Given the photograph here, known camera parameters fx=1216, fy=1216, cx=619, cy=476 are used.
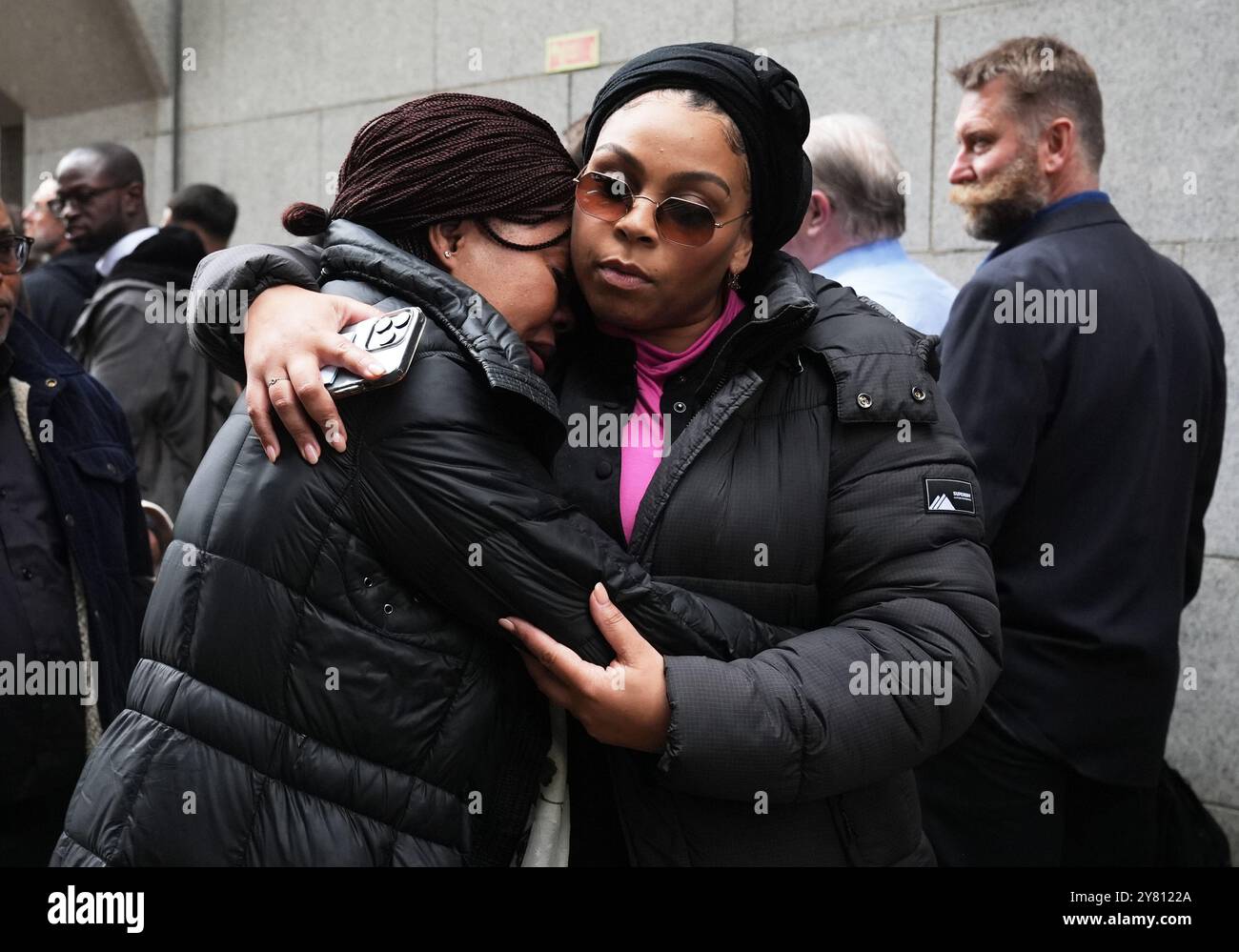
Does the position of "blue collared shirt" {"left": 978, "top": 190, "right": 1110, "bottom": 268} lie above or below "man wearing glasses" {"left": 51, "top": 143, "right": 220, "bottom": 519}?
above

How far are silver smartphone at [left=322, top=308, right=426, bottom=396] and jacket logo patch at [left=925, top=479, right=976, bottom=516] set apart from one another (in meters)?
0.78

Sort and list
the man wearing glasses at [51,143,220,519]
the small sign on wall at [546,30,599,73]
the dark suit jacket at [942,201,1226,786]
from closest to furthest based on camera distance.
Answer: the dark suit jacket at [942,201,1226,786] < the man wearing glasses at [51,143,220,519] < the small sign on wall at [546,30,599,73]

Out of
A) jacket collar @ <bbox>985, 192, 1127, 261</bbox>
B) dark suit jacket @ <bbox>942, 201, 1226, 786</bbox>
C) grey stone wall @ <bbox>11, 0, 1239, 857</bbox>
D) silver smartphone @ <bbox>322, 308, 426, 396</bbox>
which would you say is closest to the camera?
silver smartphone @ <bbox>322, 308, 426, 396</bbox>

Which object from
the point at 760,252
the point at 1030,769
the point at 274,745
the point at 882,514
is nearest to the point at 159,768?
the point at 274,745

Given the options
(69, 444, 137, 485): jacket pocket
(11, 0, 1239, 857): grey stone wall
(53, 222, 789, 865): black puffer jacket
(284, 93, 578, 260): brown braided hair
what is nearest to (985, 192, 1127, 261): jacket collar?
(11, 0, 1239, 857): grey stone wall

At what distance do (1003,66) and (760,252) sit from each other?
6.06 ft

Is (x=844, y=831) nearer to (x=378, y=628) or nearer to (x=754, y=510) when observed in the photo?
(x=754, y=510)

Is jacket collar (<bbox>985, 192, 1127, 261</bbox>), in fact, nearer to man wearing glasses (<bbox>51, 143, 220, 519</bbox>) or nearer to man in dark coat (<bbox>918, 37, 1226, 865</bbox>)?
man in dark coat (<bbox>918, 37, 1226, 865</bbox>)

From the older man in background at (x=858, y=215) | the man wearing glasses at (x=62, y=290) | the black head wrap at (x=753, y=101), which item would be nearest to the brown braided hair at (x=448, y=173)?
the black head wrap at (x=753, y=101)

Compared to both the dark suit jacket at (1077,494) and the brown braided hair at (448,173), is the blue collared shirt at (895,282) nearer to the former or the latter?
the dark suit jacket at (1077,494)

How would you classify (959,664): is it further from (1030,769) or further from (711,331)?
(1030,769)

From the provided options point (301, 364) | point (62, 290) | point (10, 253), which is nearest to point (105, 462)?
point (10, 253)

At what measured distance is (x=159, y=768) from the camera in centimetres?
166

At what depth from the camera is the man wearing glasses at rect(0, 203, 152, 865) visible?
271 centimetres
